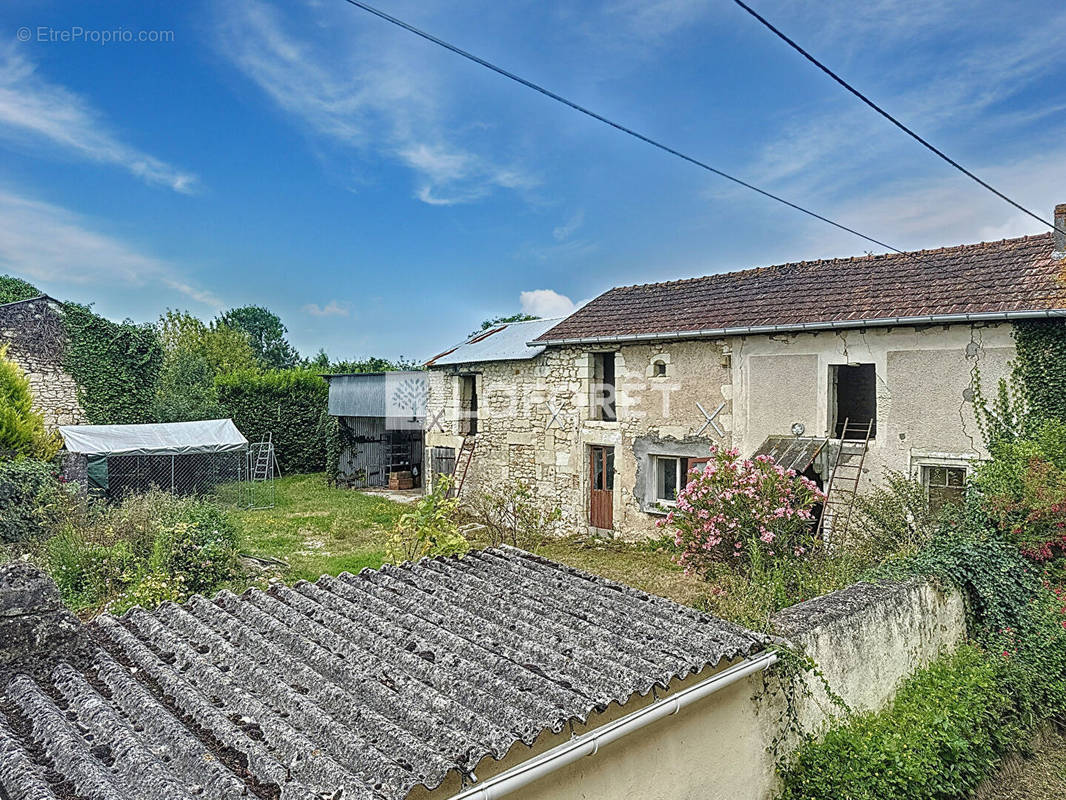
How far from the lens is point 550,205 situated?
1596cm

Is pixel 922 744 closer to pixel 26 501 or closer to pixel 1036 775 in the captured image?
pixel 1036 775

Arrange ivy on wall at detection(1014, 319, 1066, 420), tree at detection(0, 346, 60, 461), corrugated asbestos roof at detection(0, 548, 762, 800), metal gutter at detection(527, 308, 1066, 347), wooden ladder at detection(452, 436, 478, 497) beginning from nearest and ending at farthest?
corrugated asbestos roof at detection(0, 548, 762, 800) < ivy on wall at detection(1014, 319, 1066, 420) < metal gutter at detection(527, 308, 1066, 347) < tree at detection(0, 346, 60, 461) < wooden ladder at detection(452, 436, 478, 497)

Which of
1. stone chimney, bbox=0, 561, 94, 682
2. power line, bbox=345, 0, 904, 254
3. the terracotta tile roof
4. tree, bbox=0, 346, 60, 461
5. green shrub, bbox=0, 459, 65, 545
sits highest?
power line, bbox=345, 0, 904, 254

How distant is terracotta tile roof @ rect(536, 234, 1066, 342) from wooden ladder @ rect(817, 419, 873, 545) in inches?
73.5

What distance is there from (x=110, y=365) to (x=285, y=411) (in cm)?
497

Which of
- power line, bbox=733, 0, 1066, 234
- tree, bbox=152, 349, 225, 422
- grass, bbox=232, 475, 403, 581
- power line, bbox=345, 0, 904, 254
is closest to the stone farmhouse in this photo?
power line, bbox=345, 0, 904, 254

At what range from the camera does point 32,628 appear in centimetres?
308

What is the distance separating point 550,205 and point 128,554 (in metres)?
11.8

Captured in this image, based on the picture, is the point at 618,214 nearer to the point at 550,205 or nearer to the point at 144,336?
the point at 550,205

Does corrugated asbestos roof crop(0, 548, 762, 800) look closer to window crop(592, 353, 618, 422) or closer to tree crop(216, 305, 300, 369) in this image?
window crop(592, 353, 618, 422)

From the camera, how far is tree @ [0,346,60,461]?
39.5 ft

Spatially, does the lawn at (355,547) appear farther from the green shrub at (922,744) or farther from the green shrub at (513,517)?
the green shrub at (922,744)

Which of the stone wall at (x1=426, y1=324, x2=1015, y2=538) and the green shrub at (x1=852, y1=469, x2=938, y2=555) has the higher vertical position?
the stone wall at (x1=426, y1=324, x2=1015, y2=538)

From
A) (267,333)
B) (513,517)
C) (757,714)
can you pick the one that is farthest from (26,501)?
(267,333)
